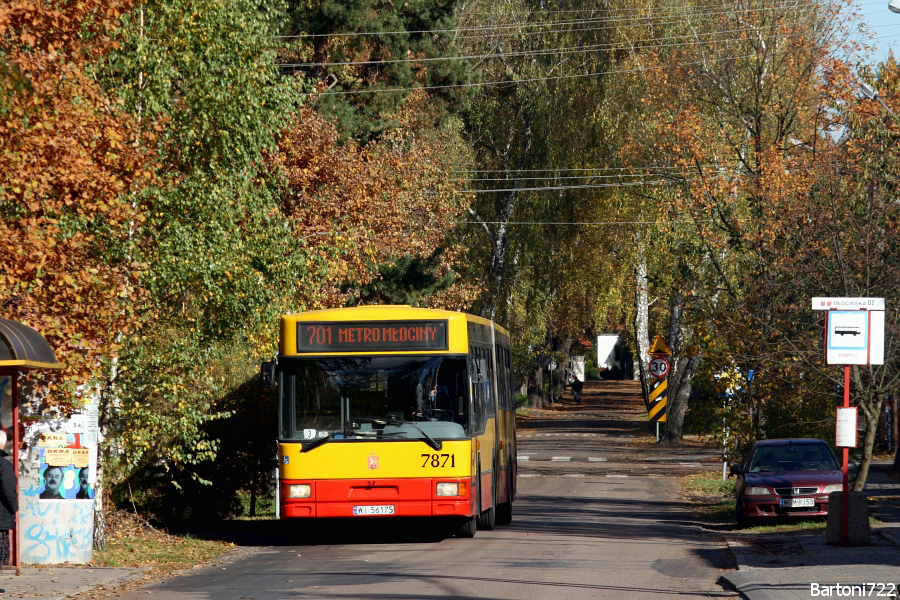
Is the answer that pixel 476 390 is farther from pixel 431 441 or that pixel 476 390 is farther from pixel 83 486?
Result: pixel 83 486

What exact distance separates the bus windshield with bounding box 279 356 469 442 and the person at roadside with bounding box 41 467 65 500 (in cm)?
311

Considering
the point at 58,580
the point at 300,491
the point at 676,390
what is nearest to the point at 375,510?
the point at 300,491

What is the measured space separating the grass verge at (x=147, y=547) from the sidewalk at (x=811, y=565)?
6.99 m

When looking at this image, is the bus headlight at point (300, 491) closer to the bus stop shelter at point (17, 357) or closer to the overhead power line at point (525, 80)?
the bus stop shelter at point (17, 357)

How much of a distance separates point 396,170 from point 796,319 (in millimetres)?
15152

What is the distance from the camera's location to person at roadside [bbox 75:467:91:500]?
14.5 metres

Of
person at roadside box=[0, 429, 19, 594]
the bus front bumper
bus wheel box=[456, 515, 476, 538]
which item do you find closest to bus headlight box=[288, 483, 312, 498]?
the bus front bumper

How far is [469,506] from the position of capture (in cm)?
1639

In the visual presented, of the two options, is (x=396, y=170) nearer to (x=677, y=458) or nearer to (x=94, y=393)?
(x=677, y=458)

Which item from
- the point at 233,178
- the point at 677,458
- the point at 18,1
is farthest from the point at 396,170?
the point at 18,1

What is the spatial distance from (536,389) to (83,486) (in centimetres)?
5604

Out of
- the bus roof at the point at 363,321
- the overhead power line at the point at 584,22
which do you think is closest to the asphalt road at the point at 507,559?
the bus roof at the point at 363,321

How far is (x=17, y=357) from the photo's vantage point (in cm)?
1180

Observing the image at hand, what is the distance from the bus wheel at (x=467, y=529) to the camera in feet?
58.4
